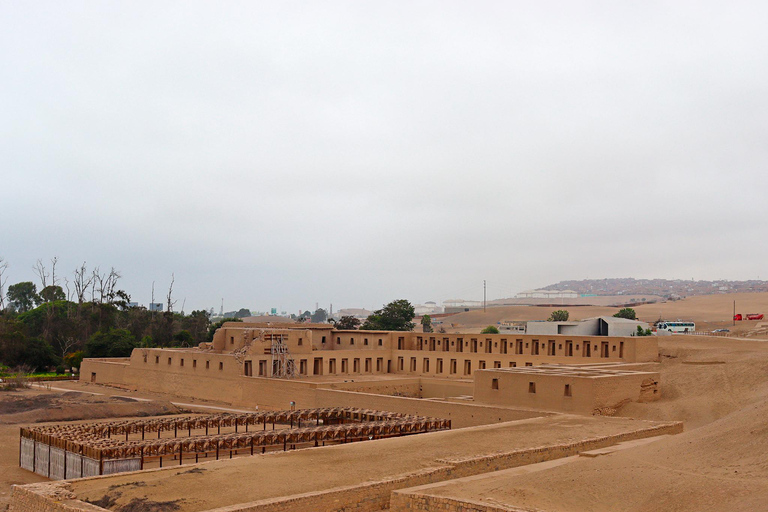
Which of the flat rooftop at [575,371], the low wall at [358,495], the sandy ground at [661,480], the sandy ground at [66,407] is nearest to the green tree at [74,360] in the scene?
the sandy ground at [66,407]

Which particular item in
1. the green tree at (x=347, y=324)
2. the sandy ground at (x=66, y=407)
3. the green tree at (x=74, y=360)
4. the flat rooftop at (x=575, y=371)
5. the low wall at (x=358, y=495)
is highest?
the green tree at (x=347, y=324)

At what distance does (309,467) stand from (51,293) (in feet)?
367

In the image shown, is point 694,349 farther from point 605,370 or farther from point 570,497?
point 570,497

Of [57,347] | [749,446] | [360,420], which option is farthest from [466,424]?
[57,347]

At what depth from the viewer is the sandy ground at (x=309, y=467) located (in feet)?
56.3

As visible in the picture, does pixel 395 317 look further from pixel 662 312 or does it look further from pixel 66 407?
pixel 662 312

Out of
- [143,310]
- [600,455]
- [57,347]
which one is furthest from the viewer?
[143,310]

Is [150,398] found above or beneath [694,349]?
beneath

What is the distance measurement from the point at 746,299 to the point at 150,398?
423 ft

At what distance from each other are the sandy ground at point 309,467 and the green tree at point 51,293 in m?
103

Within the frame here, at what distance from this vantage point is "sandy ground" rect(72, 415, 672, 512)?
1717cm

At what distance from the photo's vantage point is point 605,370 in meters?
36.4

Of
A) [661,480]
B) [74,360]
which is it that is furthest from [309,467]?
[74,360]

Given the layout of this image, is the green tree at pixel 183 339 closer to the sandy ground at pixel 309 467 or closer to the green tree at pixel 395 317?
the green tree at pixel 395 317
